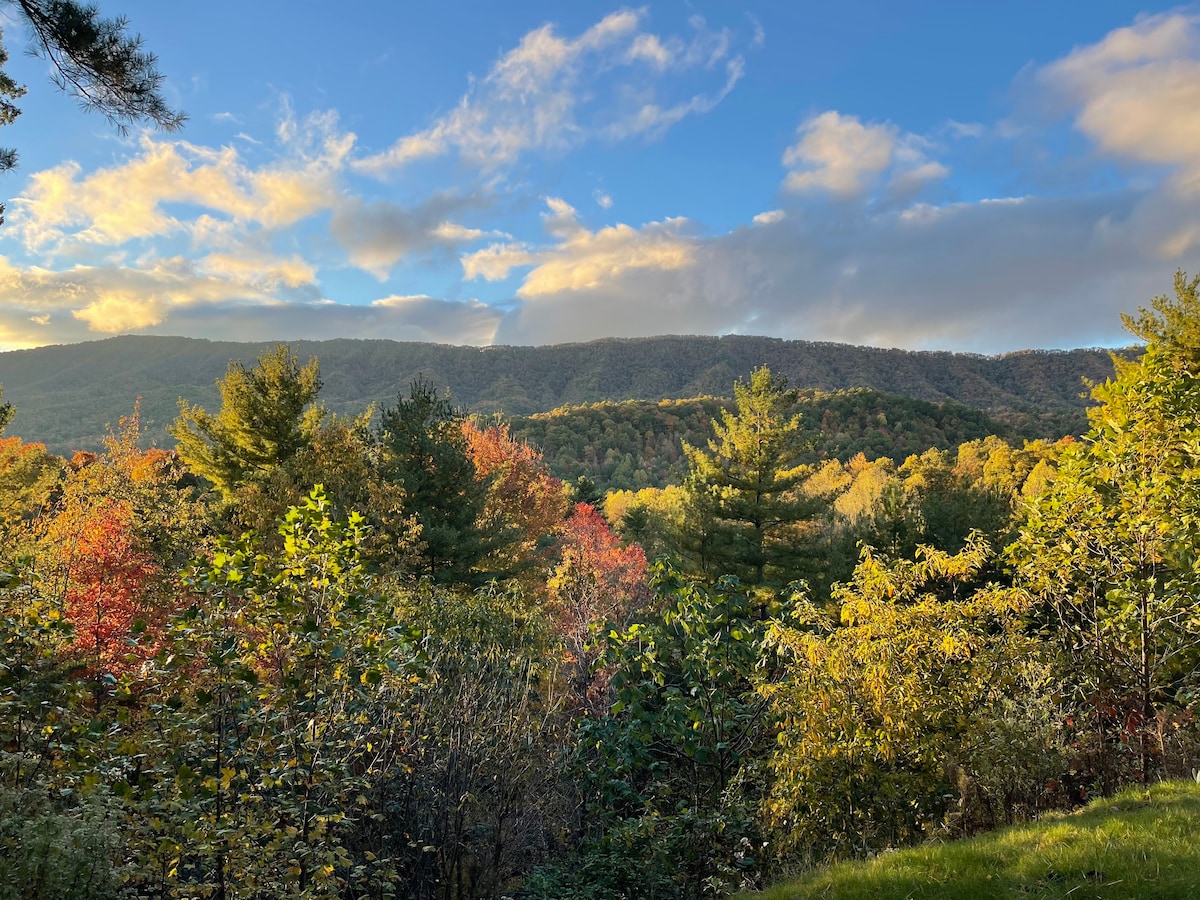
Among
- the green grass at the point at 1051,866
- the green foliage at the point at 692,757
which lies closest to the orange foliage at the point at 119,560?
the green foliage at the point at 692,757

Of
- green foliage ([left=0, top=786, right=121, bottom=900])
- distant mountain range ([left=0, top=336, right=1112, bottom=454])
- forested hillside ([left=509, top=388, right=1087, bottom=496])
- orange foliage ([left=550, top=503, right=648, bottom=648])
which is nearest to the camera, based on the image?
green foliage ([left=0, top=786, right=121, bottom=900])

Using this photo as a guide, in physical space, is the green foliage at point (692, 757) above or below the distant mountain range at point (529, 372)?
below

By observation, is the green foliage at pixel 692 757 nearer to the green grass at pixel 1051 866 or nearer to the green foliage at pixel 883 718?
the green foliage at pixel 883 718

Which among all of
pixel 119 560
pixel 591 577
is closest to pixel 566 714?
pixel 591 577

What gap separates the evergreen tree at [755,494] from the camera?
20906 millimetres

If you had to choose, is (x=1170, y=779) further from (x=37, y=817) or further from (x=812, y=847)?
(x=37, y=817)

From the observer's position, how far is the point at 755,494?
2173 centimetres

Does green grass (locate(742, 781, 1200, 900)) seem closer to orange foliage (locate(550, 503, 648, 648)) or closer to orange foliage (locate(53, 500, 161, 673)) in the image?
orange foliage (locate(550, 503, 648, 648))

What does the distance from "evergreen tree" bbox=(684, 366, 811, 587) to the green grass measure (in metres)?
15.7

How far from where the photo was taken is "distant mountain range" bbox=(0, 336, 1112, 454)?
382 ft

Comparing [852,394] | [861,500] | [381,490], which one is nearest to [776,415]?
[381,490]

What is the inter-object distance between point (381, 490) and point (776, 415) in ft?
43.8

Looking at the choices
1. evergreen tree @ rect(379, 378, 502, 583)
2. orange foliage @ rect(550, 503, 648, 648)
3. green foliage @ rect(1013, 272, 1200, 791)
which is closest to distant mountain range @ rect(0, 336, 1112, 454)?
orange foliage @ rect(550, 503, 648, 648)

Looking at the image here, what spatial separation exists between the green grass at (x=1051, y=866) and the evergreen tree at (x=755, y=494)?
51.6 ft
